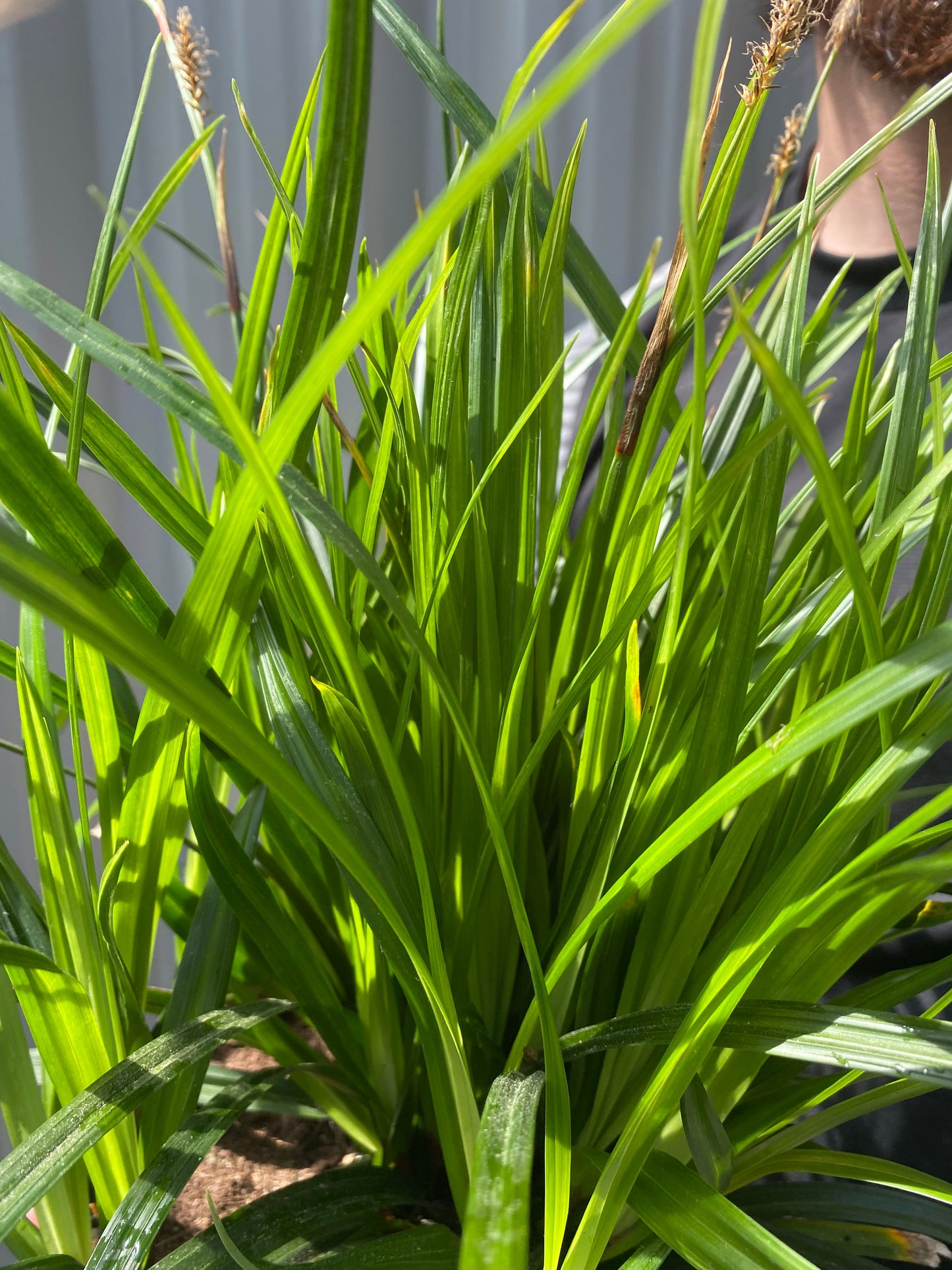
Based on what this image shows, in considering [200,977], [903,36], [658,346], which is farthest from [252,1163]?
[903,36]

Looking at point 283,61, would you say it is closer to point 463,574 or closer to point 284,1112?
point 463,574

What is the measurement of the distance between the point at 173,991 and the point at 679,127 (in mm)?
1060

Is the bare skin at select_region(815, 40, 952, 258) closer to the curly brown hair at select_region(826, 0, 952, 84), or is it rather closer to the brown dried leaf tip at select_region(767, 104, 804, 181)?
the curly brown hair at select_region(826, 0, 952, 84)

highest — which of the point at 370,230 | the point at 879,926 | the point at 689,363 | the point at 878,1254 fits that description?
the point at 370,230

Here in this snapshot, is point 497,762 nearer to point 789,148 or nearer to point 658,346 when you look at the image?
point 658,346

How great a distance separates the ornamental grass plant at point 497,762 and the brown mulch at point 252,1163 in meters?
0.04

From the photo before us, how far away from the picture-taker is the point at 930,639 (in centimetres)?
13

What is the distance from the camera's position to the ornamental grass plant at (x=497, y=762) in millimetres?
159

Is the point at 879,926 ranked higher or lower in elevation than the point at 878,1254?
higher

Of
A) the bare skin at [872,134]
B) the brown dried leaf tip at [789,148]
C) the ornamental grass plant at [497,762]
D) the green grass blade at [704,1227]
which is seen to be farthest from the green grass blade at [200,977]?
the bare skin at [872,134]

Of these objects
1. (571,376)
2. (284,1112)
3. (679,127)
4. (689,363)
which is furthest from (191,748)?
(679,127)

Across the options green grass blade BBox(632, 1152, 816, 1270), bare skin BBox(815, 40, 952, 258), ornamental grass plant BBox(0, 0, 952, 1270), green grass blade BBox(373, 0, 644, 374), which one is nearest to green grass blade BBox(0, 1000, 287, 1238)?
ornamental grass plant BBox(0, 0, 952, 1270)

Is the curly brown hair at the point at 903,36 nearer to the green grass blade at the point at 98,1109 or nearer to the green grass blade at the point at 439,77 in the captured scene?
the green grass blade at the point at 439,77

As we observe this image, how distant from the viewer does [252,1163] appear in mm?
313
